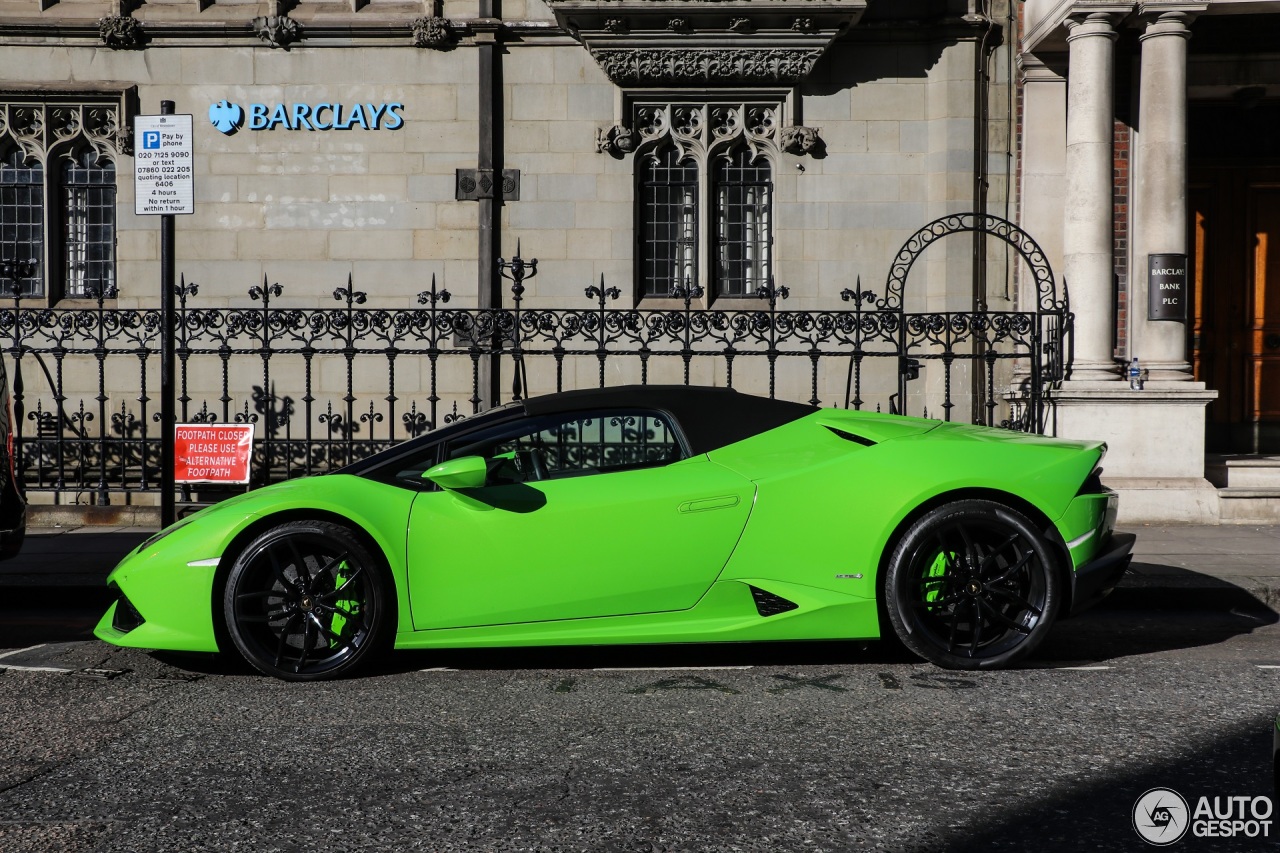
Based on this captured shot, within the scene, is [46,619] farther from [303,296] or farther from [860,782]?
[303,296]

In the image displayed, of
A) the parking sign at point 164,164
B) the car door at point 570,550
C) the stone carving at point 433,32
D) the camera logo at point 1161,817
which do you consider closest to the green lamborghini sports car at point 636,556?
the car door at point 570,550

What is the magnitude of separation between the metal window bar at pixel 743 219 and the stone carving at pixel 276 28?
16.1 ft

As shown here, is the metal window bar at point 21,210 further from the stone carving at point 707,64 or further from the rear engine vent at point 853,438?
the rear engine vent at point 853,438

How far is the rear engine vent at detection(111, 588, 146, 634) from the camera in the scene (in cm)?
555

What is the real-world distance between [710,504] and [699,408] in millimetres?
606

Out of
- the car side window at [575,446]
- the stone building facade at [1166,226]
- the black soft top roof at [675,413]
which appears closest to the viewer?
the car side window at [575,446]

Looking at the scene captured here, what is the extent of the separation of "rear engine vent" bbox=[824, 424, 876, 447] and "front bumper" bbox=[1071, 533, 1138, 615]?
3.46 feet

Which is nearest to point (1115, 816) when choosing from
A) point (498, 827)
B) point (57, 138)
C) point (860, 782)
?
point (860, 782)

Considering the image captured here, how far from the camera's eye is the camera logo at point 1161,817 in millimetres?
3514

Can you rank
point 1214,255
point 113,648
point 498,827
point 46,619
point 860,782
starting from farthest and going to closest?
1. point 1214,255
2. point 46,619
3. point 113,648
4. point 860,782
5. point 498,827

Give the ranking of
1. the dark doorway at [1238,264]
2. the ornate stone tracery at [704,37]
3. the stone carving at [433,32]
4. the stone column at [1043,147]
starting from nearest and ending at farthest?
the ornate stone tracery at [704,37] → the stone column at [1043,147] → the dark doorway at [1238,264] → the stone carving at [433,32]

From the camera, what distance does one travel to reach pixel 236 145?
46.3 feet

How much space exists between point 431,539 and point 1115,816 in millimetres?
2958

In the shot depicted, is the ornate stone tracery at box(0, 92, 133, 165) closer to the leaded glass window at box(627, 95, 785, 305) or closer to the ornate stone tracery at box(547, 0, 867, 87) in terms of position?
the ornate stone tracery at box(547, 0, 867, 87)
